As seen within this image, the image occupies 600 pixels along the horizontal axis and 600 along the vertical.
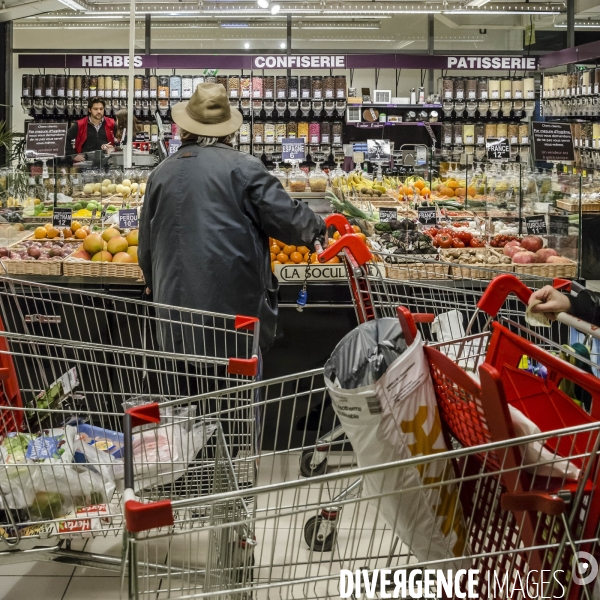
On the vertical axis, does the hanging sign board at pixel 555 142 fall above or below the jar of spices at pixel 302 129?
below

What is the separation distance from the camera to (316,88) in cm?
1389

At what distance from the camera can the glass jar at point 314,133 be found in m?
13.9

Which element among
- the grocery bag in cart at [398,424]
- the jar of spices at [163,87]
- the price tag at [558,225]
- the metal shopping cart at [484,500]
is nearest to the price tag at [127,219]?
the price tag at [558,225]

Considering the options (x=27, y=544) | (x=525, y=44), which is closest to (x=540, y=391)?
(x=27, y=544)

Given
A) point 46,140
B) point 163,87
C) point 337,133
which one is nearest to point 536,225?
point 46,140

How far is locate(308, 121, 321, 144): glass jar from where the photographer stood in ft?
45.5

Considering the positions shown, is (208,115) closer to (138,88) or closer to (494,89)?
(138,88)

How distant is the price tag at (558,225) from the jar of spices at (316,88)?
9565mm

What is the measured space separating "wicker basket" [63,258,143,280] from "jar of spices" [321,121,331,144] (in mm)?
9909

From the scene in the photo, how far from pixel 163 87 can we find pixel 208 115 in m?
11.3

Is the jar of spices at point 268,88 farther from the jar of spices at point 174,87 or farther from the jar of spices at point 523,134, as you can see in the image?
the jar of spices at point 523,134

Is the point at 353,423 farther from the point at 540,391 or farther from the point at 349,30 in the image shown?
the point at 349,30

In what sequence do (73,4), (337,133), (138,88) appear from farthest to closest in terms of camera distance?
(138,88) → (337,133) → (73,4)

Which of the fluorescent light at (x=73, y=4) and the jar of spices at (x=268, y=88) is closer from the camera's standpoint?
the fluorescent light at (x=73, y=4)
